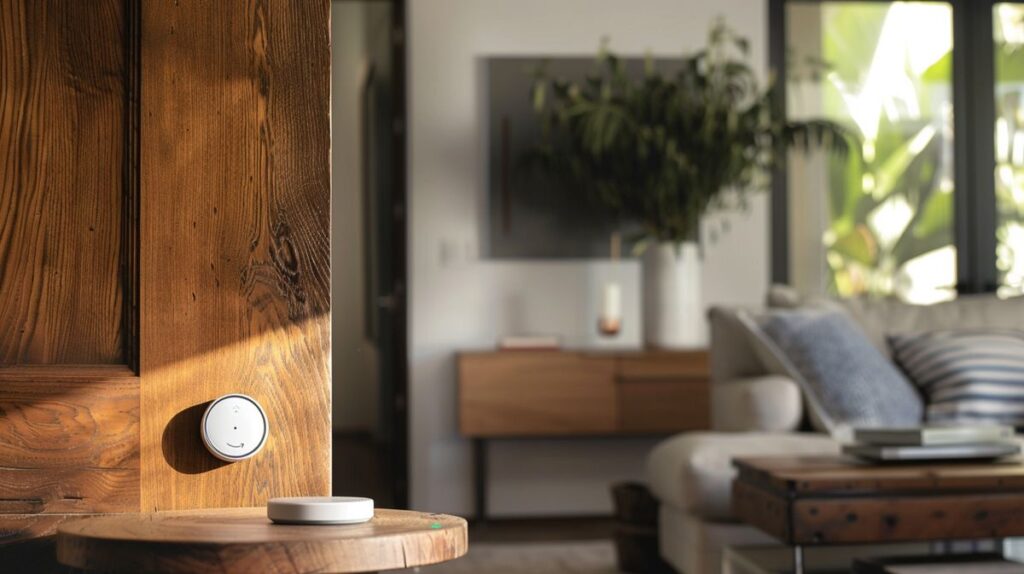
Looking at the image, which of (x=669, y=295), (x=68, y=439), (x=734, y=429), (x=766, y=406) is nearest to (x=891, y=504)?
(x=766, y=406)

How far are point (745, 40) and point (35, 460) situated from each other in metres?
4.62

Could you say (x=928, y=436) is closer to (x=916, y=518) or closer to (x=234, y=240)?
(x=916, y=518)

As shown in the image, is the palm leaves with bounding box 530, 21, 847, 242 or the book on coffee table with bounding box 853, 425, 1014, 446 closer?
the book on coffee table with bounding box 853, 425, 1014, 446

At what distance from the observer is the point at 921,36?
233 inches

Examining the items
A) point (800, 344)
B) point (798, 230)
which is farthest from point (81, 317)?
point (798, 230)

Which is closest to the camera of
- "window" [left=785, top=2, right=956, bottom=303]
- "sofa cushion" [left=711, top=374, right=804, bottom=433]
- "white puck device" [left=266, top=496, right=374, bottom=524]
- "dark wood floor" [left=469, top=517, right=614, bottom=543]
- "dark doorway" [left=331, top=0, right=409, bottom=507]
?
"white puck device" [left=266, top=496, right=374, bottom=524]

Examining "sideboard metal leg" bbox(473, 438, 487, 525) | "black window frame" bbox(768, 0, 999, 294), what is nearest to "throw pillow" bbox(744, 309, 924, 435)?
"sideboard metal leg" bbox(473, 438, 487, 525)

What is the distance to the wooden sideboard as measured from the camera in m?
5.00

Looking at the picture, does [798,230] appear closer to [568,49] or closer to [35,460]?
[568,49]

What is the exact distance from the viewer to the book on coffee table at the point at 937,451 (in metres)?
2.95

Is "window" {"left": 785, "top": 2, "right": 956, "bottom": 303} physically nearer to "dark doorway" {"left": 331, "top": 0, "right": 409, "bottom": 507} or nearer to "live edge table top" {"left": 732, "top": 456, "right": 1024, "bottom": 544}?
"dark doorway" {"left": 331, "top": 0, "right": 409, "bottom": 507}

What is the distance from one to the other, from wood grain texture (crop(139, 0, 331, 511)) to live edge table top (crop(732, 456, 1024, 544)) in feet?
5.55

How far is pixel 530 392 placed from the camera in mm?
4996

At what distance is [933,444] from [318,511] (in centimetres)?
221
